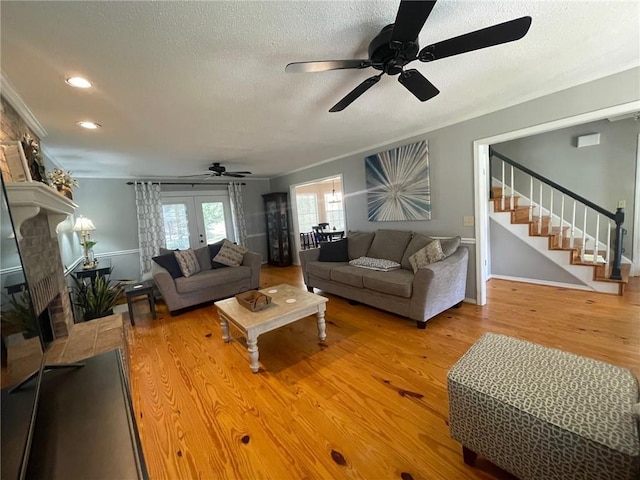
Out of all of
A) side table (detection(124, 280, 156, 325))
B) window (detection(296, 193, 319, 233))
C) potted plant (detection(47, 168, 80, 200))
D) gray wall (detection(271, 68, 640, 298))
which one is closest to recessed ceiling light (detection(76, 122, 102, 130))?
potted plant (detection(47, 168, 80, 200))

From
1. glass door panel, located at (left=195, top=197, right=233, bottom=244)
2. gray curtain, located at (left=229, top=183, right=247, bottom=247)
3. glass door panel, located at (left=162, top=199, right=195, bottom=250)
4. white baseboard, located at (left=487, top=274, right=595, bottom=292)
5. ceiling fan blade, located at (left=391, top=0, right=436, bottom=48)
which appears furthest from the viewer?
gray curtain, located at (left=229, top=183, right=247, bottom=247)

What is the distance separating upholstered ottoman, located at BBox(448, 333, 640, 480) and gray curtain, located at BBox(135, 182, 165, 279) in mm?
5748

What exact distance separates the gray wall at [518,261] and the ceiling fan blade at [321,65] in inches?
156

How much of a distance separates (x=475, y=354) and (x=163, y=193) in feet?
20.3

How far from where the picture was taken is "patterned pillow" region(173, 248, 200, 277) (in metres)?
3.79

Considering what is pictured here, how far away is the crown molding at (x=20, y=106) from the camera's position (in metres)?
1.69

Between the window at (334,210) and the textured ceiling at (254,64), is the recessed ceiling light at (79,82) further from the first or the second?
the window at (334,210)

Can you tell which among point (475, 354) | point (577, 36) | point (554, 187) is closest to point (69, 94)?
point (475, 354)

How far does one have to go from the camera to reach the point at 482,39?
1.28m

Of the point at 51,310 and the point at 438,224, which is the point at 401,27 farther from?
the point at 51,310

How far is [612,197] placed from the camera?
152 inches

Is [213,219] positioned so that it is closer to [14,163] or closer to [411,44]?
[14,163]

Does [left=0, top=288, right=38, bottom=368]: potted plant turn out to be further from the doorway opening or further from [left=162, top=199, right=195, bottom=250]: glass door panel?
the doorway opening

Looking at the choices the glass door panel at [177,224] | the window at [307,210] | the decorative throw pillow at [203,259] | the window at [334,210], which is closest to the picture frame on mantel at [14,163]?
the decorative throw pillow at [203,259]
